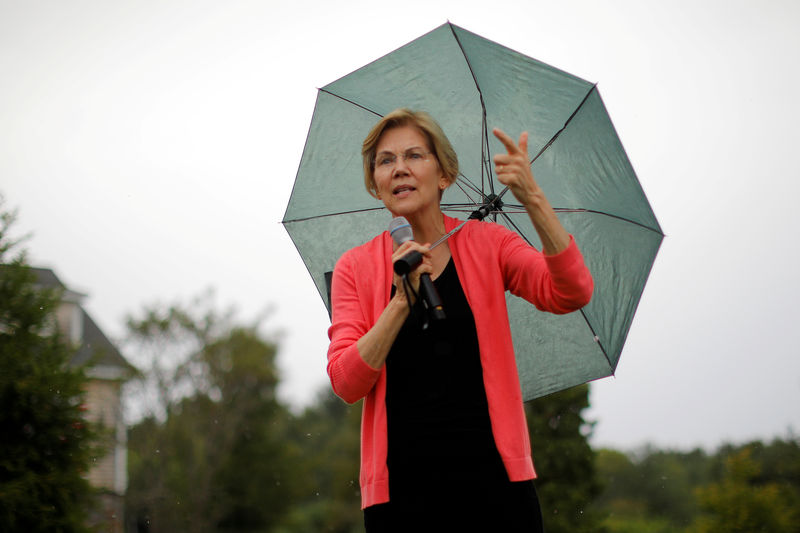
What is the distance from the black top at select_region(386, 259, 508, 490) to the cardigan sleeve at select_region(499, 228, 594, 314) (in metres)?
0.21

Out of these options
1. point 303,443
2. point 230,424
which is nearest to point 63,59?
point 230,424

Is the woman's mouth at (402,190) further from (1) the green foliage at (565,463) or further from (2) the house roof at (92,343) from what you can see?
(2) the house roof at (92,343)

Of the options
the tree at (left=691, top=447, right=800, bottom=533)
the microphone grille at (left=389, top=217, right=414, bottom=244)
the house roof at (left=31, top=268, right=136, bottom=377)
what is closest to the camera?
the microphone grille at (left=389, top=217, right=414, bottom=244)

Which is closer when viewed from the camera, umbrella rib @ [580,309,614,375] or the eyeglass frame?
the eyeglass frame

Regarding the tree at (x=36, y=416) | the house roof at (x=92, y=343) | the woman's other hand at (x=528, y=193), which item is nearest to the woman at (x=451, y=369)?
the woman's other hand at (x=528, y=193)

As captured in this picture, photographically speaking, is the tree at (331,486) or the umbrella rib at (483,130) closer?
the umbrella rib at (483,130)

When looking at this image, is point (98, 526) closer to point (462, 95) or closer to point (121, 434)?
point (462, 95)

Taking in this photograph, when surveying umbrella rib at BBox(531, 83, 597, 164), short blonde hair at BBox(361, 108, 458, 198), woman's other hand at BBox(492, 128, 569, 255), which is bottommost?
woman's other hand at BBox(492, 128, 569, 255)

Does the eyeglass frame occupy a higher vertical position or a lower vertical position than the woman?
higher

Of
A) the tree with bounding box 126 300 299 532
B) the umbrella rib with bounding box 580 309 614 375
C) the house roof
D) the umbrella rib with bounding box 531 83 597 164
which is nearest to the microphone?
the umbrella rib with bounding box 531 83 597 164

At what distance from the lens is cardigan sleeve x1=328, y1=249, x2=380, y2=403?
196 cm

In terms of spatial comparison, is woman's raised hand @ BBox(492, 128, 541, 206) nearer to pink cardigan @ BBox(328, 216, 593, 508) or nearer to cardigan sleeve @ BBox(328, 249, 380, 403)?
pink cardigan @ BBox(328, 216, 593, 508)

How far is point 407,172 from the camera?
2.29 m

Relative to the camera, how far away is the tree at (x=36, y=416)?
19.5 feet
